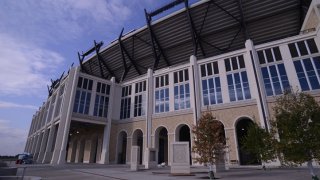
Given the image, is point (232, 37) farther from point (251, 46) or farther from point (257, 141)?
point (257, 141)

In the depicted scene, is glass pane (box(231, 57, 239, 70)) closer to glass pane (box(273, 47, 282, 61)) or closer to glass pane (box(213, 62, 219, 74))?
glass pane (box(213, 62, 219, 74))

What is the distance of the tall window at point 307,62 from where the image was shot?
27.7 metres

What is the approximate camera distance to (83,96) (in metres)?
41.6

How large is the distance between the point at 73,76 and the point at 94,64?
1787 cm

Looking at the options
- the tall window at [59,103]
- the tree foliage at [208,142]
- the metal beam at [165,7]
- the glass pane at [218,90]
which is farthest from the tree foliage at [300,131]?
the tall window at [59,103]

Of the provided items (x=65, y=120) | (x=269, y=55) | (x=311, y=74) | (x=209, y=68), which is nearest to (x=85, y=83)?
(x=65, y=120)

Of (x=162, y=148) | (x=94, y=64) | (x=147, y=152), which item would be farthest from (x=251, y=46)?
(x=94, y=64)

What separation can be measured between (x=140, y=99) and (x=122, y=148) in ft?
Result: 38.0

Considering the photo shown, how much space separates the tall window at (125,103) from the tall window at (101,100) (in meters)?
3.44

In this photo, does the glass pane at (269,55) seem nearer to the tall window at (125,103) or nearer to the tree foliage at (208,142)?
the tree foliage at (208,142)

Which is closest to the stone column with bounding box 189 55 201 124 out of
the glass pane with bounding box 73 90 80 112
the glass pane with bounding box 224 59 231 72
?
the glass pane with bounding box 224 59 231 72

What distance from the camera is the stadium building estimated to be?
98.6 ft

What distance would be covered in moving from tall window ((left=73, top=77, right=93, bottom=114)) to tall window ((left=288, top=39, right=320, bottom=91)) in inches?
1433

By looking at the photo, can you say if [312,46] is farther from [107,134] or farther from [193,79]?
[107,134]
